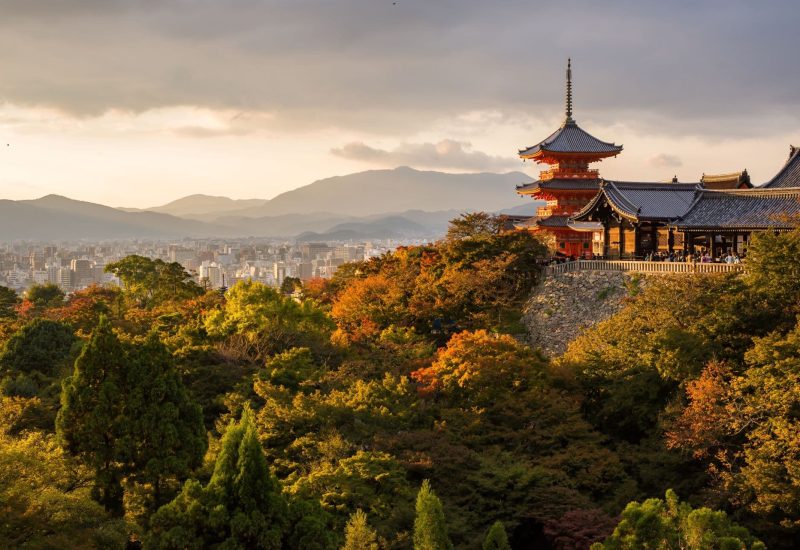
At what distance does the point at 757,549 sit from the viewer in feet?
42.1

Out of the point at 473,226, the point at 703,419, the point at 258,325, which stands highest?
the point at 473,226

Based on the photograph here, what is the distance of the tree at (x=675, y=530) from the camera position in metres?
12.8

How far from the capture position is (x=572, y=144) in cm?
3734

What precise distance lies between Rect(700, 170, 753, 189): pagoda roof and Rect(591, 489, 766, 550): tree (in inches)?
825

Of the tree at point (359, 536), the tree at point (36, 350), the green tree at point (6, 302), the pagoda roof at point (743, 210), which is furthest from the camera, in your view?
the green tree at point (6, 302)

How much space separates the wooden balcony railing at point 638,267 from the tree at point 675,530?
956cm

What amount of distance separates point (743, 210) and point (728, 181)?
725 centimetres

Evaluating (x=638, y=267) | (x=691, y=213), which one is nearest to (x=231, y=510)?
(x=638, y=267)

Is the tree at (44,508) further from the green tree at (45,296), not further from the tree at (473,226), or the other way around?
the green tree at (45,296)

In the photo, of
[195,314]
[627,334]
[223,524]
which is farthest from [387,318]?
[223,524]

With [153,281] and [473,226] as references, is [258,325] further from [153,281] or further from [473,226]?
[153,281]

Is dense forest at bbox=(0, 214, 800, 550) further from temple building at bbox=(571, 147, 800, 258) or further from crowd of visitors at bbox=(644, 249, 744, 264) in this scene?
temple building at bbox=(571, 147, 800, 258)

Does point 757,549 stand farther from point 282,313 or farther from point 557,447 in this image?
point 282,313

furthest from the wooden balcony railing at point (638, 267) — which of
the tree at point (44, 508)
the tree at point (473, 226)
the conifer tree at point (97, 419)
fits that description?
the tree at point (44, 508)
